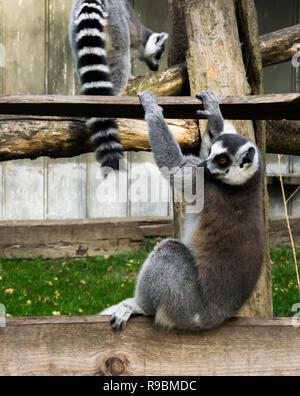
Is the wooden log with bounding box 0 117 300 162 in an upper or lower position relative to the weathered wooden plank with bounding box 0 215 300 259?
upper

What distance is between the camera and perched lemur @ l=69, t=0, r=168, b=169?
358cm

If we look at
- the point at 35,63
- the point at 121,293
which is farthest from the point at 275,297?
the point at 35,63

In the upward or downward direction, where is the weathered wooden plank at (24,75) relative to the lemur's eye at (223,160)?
upward

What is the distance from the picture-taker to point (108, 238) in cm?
696

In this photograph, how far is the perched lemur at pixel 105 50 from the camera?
11.7 feet

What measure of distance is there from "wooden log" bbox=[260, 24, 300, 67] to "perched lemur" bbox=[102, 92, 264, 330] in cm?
228

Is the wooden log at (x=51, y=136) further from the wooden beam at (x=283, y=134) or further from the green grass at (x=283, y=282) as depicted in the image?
the green grass at (x=283, y=282)

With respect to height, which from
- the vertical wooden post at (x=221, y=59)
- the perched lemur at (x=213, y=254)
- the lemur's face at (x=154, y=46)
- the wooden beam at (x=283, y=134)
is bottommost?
the perched lemur at (x=213, y=254)

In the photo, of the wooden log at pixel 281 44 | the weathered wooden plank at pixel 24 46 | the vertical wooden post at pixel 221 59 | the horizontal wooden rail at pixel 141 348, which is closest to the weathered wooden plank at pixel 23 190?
the weathered wooden plank at pixel 24 46

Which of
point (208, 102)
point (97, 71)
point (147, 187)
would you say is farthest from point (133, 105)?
point (147, 187)

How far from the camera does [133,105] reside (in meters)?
2.68

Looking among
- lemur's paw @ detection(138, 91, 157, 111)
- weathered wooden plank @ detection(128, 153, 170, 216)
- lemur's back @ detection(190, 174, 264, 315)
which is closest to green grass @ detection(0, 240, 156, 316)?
weathered wooden plank @ detection(128, 153, 170, 216)

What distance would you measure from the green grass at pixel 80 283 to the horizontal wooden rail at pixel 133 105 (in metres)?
2.71

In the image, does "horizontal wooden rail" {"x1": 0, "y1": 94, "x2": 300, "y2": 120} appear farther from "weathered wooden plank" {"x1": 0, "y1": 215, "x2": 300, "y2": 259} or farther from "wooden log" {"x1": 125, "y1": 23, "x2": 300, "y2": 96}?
"weathered wooden plank" {"x1": 0, "y1": 215, "x2": 300, "y2": 259}
